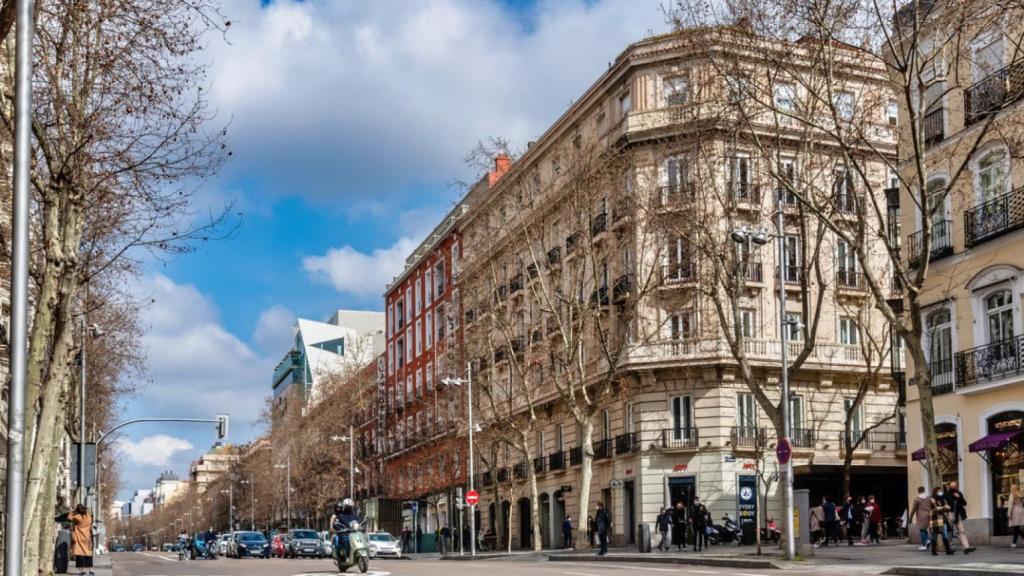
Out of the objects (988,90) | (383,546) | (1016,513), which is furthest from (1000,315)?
(383,546)

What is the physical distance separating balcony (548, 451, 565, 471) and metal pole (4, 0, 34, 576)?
49709 mm

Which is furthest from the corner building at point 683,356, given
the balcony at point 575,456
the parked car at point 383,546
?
the parked car at point 383,546

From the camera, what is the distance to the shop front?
33312 millimetres

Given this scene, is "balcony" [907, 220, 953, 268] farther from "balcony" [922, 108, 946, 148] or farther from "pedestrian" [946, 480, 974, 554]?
"pedestrian" [946, 480, 974, 554]

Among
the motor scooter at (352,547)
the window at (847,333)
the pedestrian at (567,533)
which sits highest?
the window at (847,333)

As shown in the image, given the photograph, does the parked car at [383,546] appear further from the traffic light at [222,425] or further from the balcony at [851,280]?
the balcony at [851,280]

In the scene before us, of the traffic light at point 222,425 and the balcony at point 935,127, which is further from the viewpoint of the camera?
the traffic light at point 222,425

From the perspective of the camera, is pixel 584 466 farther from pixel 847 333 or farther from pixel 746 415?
pixel 847 333

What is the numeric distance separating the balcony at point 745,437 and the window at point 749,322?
365cm

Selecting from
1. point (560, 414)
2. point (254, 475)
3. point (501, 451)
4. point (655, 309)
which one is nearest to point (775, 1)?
point (655, 309)

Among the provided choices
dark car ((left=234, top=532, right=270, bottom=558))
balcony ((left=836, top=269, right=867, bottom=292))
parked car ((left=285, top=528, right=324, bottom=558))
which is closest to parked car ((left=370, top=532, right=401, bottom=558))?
parked car ((left=285, top=528, right=324, bottom=558))

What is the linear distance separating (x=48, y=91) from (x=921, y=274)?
16.7 m

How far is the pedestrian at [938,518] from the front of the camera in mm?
27422

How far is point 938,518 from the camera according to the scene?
27844mm
